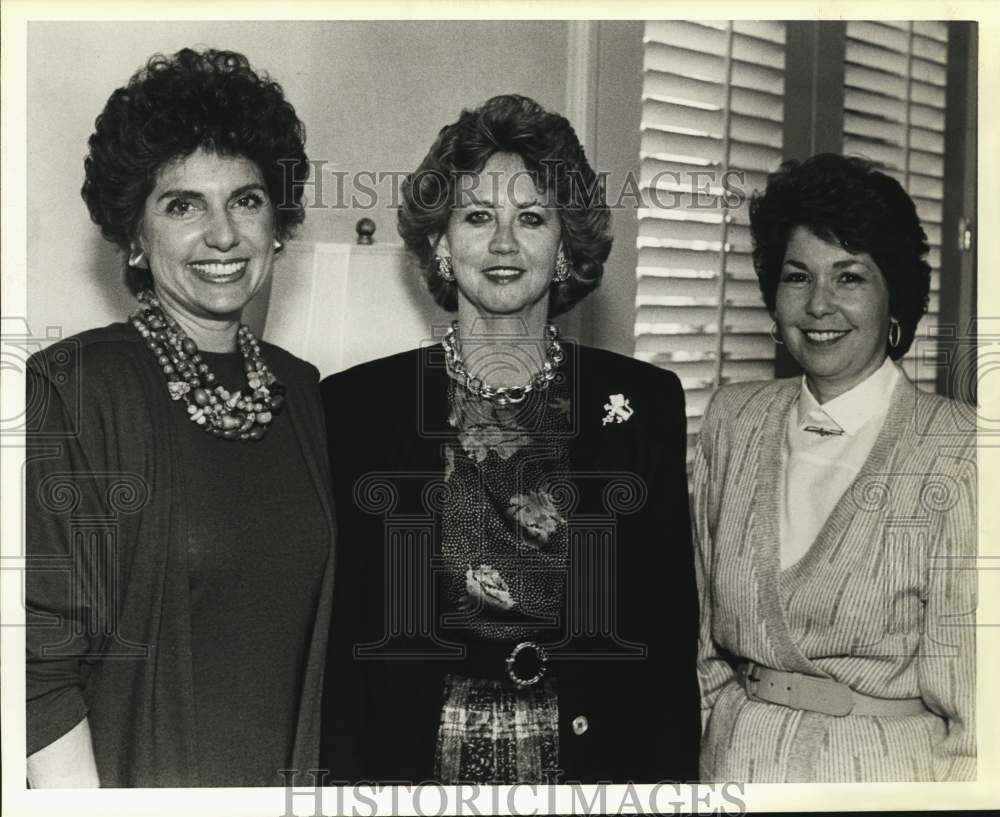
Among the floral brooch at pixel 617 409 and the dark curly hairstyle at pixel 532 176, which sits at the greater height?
the dark curly hairstyle at pixel 532 176

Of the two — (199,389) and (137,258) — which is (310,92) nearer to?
(137,258)

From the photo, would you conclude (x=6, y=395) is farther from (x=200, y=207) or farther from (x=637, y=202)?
(x=637, y=202)

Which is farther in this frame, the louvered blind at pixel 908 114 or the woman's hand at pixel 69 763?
the louvered blind at pixel 908 114

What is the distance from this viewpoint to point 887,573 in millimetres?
1548

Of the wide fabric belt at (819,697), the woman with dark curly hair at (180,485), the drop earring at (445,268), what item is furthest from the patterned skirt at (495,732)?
the drop earring at (445,268)

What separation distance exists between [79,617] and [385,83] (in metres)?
0.90

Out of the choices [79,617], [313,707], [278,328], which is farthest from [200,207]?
[313,707]

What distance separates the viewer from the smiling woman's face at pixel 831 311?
1.57 metres

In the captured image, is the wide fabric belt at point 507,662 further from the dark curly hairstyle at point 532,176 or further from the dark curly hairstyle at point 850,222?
the dark curly hairstyle at point 850,222

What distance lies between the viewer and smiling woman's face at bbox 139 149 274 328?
148cm

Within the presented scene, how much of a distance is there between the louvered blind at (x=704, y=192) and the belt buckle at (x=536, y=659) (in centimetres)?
40

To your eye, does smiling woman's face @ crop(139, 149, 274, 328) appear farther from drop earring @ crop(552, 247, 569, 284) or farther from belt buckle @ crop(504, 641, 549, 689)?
belt buckle @ crop(504, 641, 549, 689)

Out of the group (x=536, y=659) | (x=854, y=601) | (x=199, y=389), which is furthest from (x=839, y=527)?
(x=199, y=389)

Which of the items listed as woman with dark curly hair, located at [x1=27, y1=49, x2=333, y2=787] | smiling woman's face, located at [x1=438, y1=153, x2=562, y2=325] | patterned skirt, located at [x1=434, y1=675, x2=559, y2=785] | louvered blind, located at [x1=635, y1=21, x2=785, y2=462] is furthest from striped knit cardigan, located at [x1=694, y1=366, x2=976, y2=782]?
woman with dark curly hair, located at [x1=27, y1=49, x2=333, y2=787]
